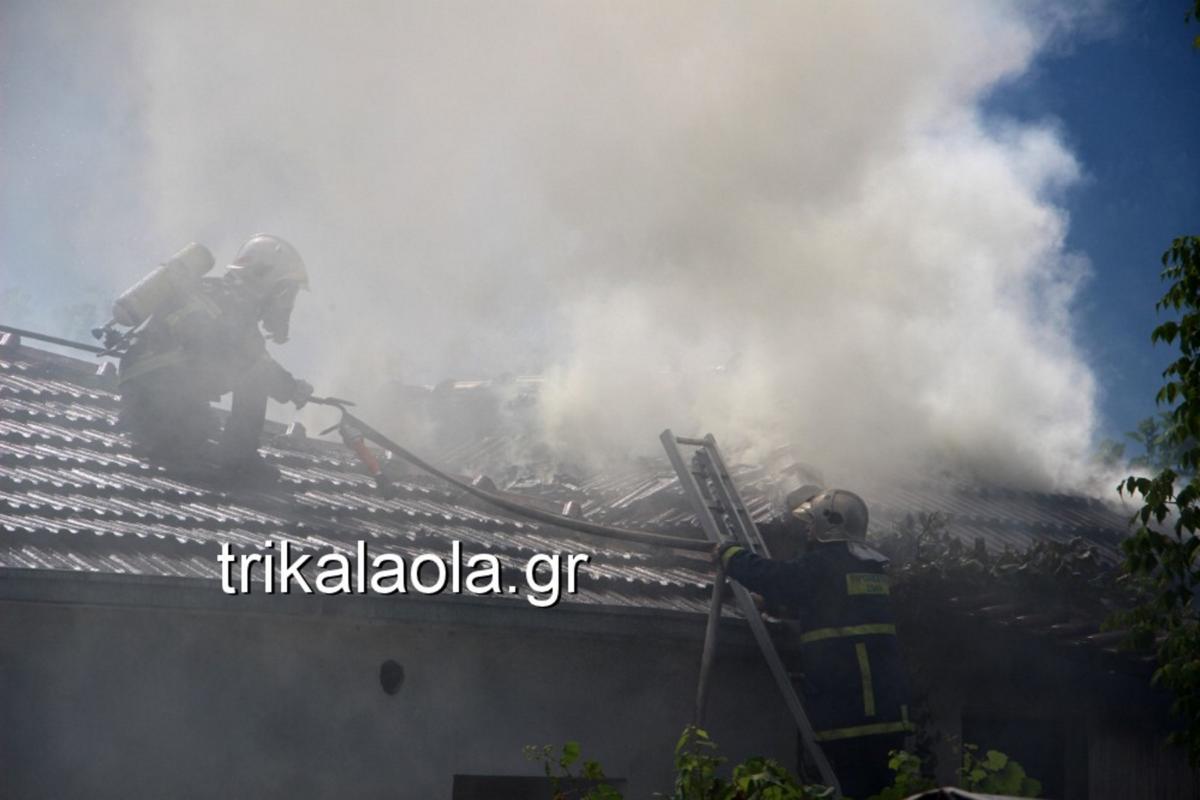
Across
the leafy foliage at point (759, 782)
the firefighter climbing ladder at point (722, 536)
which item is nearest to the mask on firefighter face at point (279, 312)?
the firefighter climbing ladder at point (722, 536)

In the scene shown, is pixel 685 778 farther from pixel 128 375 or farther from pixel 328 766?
pixel 128 375

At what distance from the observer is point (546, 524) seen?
795cm

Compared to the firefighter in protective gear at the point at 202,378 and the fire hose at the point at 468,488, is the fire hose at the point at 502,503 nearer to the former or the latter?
the fire hose at the point at 468,488

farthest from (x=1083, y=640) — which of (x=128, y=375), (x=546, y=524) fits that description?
(x=128, y=375)

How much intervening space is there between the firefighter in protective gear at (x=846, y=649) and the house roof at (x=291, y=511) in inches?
18.5

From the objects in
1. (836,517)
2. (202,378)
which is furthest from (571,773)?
(202,378)

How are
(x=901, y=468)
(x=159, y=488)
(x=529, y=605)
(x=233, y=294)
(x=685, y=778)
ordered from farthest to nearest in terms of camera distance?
(x=901, y=468)
(x=233, y=294)
(x=159, y=488)
(x=529, y=605)
(x=685, y=778)

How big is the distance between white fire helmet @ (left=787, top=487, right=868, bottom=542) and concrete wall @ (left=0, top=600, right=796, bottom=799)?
765 mm

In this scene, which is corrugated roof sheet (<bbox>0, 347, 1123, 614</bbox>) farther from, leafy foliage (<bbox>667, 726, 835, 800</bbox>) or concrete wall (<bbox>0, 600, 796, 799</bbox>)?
leafy foliage (<bbox>667, 726, 835, 800</bbox>)

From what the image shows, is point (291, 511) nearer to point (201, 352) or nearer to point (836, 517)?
point (201, 352)

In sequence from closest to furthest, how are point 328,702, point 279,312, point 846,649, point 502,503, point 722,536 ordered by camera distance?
point 328,702 < point 846,649 < point 722,536 < point 502,503 < point 279,312

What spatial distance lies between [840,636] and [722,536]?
3.27ft

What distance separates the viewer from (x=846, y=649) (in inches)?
260

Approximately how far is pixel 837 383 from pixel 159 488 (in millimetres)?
5996
